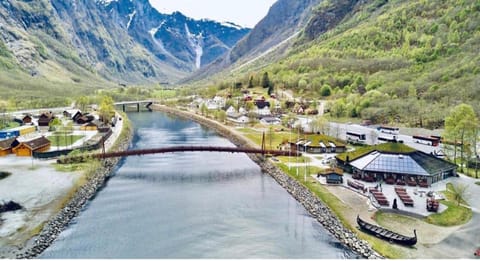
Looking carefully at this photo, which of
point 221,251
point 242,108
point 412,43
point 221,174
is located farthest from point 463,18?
point 221,251

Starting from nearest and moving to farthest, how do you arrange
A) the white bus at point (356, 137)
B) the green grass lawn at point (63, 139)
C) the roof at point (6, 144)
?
the roof at point (6, 144) → the green grass lawn at point (63, 139) → the white bus at point (356, 137)

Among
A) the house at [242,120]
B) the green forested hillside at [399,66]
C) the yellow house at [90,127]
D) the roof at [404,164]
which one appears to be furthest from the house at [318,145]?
the yellow house at [90,127]

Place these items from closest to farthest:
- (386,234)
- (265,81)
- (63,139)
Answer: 1. (386,234)
2. (63,139)
3. (265,81)

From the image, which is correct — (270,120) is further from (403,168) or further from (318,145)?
(403,168)

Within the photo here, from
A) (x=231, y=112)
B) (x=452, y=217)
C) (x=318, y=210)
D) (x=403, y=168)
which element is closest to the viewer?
(x=452, y=217)

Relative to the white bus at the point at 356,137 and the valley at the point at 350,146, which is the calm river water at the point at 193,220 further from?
the white bus at the point at 356,137

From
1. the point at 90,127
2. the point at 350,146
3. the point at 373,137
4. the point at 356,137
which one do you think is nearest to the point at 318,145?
the point at 350,146

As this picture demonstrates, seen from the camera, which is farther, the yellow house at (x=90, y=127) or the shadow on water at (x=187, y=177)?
the yellow house at (x=90, y=127)
